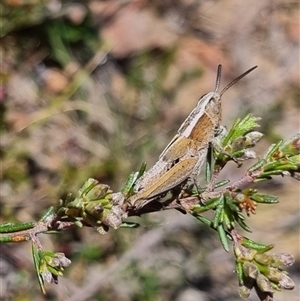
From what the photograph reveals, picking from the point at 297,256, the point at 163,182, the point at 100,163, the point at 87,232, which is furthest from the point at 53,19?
the point at 163,182

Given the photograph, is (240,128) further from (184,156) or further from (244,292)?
(244,292)

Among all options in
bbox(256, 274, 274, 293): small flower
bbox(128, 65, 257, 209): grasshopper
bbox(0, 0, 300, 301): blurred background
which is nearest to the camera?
bbox(256, 274, 274, 293): small flower

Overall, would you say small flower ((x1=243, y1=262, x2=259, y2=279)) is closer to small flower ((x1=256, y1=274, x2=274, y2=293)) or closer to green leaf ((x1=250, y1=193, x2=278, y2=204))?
small flower ((x1=256, y1=274, x2=274, y2=293))

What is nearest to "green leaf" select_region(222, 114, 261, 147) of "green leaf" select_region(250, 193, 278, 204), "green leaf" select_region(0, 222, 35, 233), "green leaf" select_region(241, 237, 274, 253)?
"green leaf" select_region(250, 193, 278, 204)

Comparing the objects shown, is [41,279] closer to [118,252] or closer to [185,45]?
[118,252]

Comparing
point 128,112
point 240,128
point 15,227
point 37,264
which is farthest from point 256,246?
point 128,112

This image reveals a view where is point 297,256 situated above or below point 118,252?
below

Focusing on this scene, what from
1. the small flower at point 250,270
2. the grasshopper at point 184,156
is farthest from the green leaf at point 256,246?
the grasshopper at point 184,156
